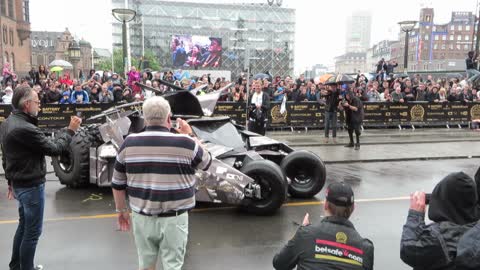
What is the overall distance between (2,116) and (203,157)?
12.1 meters

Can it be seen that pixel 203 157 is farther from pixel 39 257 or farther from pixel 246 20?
pixel 246 20

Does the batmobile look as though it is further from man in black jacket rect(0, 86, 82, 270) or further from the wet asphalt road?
man in black jacket rect(0, 86, 82, 270)

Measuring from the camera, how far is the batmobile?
6.10m

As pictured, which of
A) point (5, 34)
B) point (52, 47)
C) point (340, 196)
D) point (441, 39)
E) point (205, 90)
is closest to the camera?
point (340, 196)

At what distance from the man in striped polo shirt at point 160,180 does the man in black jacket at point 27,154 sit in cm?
110

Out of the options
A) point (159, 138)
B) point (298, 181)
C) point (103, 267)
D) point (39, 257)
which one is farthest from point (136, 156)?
point (298, 181)

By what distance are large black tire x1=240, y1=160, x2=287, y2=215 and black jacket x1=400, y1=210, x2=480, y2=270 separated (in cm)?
367

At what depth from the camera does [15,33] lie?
72.8 m

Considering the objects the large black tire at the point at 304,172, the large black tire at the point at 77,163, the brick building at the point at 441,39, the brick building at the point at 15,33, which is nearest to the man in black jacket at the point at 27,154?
the large black tire at the point at 77,163

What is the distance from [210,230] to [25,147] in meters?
2.71

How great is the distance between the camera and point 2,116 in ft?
43.4

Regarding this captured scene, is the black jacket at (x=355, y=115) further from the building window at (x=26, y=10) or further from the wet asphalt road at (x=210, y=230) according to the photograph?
the building window at (x=26, y=10)

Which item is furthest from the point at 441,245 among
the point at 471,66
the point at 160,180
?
the point at 471,66

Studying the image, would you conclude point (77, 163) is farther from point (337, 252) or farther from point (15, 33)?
point (15, 33)
